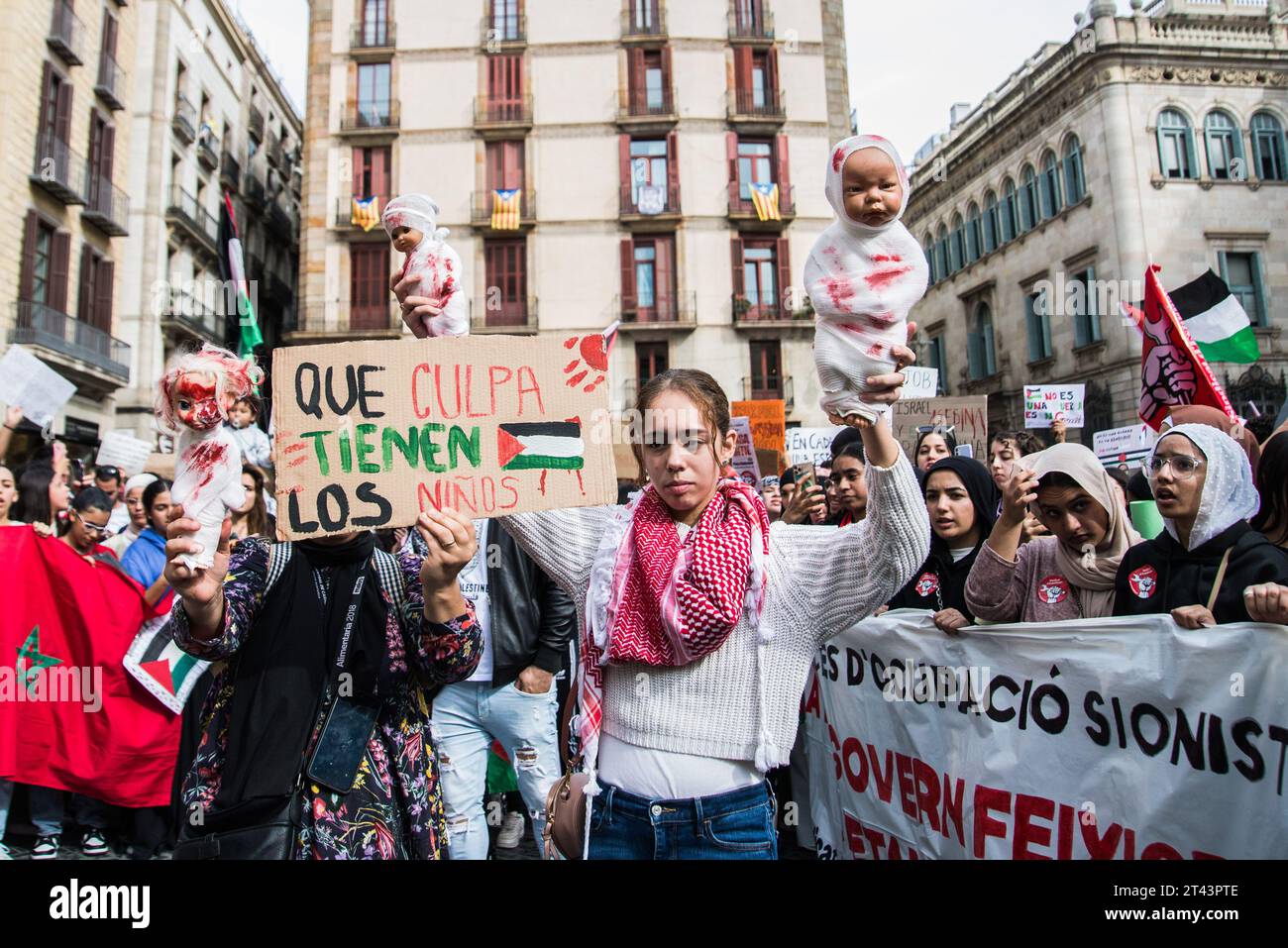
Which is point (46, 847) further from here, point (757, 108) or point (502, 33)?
point (502, 33)

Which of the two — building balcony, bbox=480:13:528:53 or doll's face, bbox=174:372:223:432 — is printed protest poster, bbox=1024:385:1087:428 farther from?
building balcony, bbox=480:13:528:53

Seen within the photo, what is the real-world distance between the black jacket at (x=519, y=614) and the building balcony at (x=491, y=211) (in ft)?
78.5

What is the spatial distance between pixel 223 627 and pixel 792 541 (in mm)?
1396

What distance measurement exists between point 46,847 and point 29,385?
2.59 metres

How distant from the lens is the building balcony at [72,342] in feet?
63.8

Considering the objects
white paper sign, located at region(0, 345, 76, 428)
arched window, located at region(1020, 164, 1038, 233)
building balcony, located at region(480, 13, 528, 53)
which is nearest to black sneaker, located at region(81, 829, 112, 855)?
white paper sign, located at region(0, 345, 76, 428)

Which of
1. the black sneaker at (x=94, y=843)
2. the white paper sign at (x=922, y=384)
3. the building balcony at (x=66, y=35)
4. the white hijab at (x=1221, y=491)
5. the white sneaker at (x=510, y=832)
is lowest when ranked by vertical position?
the white sneaker at (x=510, y=832)

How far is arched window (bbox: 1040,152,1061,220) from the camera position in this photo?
27.8 m

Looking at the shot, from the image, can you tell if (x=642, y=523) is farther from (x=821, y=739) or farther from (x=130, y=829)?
(x=130, y=829)

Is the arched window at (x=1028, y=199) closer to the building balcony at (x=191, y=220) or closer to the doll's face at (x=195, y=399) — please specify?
the building balcony at (x=191, y=220)

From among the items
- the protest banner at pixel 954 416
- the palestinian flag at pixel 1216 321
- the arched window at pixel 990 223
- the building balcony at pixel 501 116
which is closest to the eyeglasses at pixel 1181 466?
the palestinian flag at pixel 1216 321

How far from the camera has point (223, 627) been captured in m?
2.14

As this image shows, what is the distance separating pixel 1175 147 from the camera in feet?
82.9

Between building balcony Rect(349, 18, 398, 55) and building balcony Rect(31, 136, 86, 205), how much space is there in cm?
922
